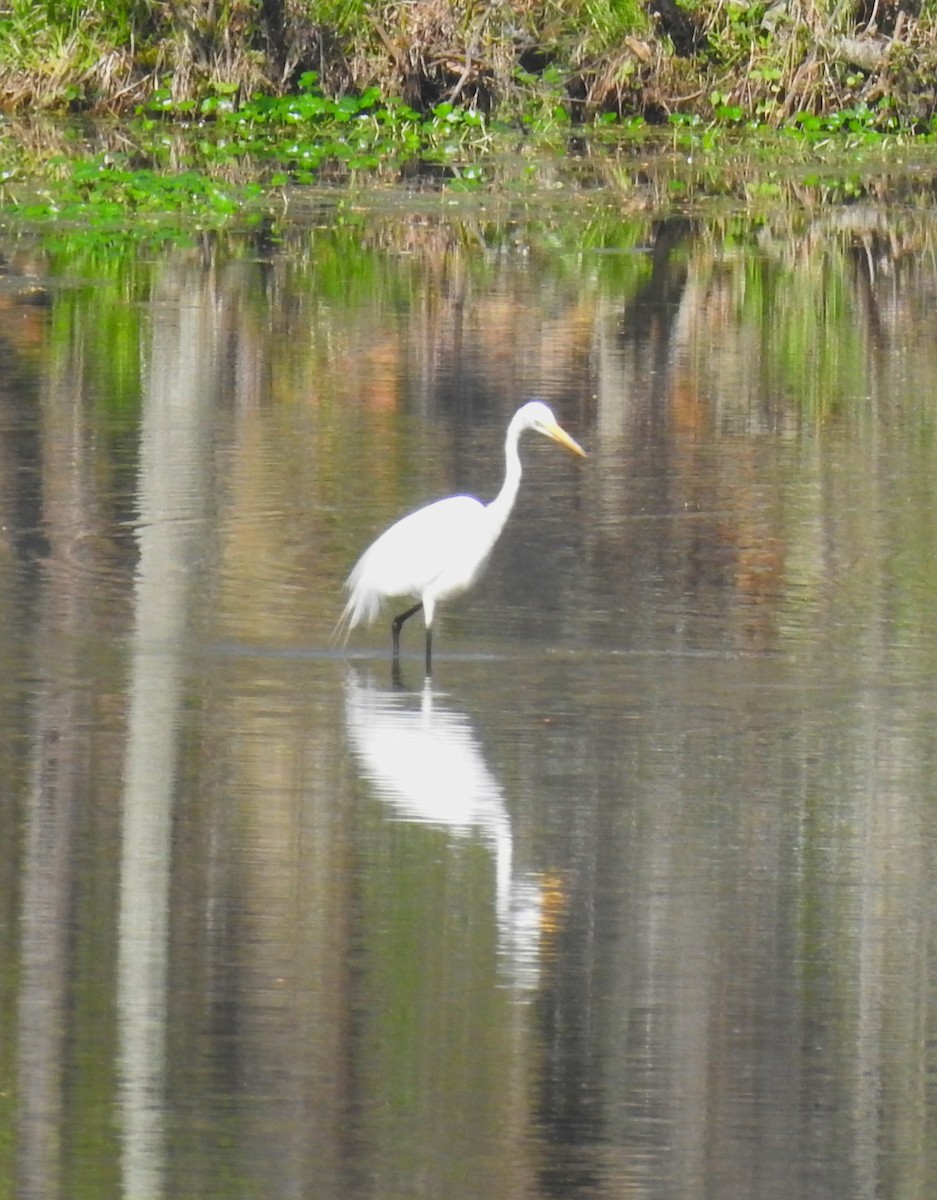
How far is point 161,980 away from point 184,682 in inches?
112

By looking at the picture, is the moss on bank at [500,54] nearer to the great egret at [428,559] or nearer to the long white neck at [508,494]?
the long white neck at [508,494]

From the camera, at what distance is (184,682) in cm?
905

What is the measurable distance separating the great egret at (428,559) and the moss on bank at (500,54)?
2166 cm

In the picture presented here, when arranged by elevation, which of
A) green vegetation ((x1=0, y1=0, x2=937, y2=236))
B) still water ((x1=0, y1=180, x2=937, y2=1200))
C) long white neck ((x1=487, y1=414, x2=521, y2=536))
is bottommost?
still water ((x1=0, y1=180, x2=937, y2=1200))

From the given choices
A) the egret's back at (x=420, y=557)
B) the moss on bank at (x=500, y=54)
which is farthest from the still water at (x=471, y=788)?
the moss on bank at (x=500, y=54)

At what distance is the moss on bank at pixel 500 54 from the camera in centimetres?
3116

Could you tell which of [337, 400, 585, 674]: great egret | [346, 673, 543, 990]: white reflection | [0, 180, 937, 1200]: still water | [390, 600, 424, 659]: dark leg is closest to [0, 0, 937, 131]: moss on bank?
[0, 180, 937, 1200]: still water

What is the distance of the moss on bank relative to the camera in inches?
1227

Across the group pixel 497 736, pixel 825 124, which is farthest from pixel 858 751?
pixel 825 124

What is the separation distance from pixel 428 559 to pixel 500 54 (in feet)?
74.6

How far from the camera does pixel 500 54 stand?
104 feet

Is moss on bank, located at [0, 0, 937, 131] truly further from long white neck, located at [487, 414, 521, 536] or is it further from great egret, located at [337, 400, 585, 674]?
great egret, located at [337, 400, 585, 674]

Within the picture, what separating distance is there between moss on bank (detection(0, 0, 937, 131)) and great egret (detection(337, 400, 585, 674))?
2166cm

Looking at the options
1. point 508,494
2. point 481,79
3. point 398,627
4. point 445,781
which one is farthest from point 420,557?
point 481,79
